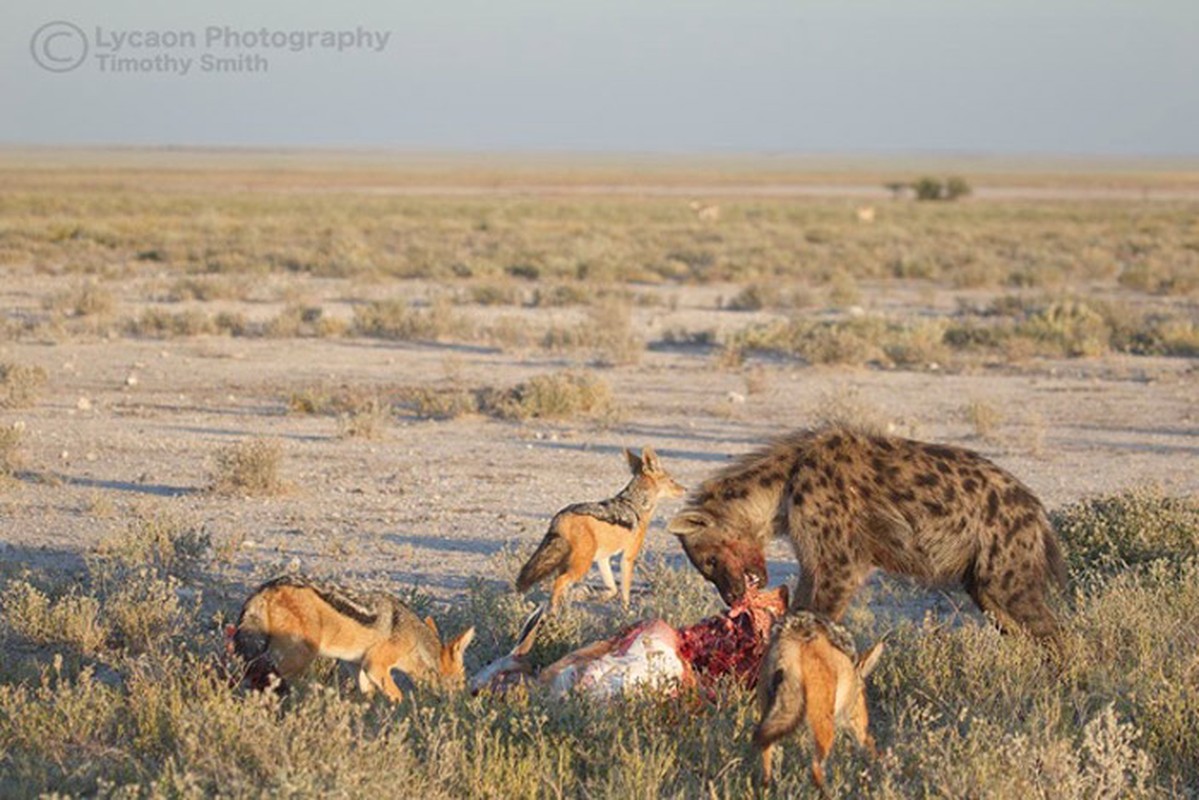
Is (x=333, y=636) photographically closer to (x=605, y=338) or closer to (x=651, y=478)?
(x=651, y=478)

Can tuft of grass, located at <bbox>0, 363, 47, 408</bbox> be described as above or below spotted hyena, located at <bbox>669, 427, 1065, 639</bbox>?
below

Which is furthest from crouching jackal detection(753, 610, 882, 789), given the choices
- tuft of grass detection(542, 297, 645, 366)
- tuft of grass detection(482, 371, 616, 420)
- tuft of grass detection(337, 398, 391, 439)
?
tuft of grass detection(542, 297, 645, 366)

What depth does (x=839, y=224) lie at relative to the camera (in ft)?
197

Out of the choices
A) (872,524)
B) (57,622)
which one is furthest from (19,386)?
(872,524)

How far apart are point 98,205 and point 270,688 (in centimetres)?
6374

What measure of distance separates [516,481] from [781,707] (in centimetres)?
769

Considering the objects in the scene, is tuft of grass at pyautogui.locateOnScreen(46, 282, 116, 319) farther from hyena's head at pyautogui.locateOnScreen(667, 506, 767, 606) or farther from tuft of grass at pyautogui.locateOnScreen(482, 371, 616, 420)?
hyena's head at pyautogui.locateOnScreen(667, 506, 767, 606)

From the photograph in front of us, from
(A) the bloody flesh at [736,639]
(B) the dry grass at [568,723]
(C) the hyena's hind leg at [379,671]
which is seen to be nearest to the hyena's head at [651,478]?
(B) the dry grass at [568,723]

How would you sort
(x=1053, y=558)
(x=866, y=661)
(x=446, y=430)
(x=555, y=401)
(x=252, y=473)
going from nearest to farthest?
(x=866, y=661), (x=1053, y=558), (x=252, y=473), (x=446, y=430), (x=555, y=401)

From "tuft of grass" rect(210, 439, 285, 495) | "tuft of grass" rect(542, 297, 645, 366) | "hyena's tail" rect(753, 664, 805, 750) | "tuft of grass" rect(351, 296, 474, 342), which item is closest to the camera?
"hyena's tail" rect(753, 664, 805, 750)

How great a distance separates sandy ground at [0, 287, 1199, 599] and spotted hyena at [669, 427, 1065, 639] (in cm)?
105

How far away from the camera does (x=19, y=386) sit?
16547 mm

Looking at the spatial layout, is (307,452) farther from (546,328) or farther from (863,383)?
(546,328)

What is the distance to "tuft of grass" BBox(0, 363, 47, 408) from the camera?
16297mm
